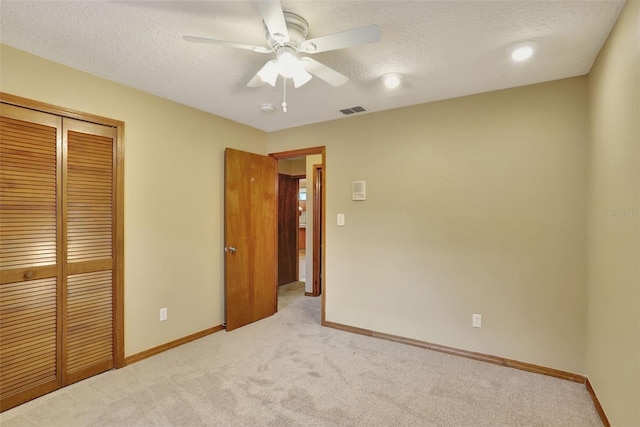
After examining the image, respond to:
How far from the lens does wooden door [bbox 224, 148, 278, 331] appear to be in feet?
11.4

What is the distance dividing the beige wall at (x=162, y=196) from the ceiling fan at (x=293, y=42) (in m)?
1.35

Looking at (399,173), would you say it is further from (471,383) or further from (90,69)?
(90,69)

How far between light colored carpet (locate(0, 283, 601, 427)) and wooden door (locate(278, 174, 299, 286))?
2.75 m

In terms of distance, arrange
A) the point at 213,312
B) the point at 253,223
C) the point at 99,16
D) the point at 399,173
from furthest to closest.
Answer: the point at 253,223
the point at 213,312
the point at 399,173
the point at 99,16

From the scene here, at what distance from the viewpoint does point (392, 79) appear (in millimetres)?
2451

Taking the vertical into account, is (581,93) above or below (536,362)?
above

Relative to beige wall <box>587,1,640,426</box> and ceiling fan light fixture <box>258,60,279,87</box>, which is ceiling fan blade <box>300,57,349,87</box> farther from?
beige wall <box>587,1,640,426</box>

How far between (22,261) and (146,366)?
48.3 inches

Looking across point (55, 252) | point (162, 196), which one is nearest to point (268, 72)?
point (162, 196)

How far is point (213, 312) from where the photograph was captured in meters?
3.43

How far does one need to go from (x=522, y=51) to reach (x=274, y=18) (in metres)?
1.64

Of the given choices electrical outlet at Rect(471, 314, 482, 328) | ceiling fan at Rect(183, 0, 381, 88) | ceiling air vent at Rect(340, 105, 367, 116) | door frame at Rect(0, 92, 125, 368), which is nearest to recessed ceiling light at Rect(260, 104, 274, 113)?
ceiling air vent at Rect(340, 105, 367, 116)

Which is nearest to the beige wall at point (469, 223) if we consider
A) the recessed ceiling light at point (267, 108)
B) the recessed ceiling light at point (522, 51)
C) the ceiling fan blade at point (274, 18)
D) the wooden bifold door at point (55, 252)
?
the recessed ceiling light at point (522, 51)

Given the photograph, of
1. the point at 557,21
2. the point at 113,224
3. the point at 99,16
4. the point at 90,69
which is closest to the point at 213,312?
the point at 113,224
